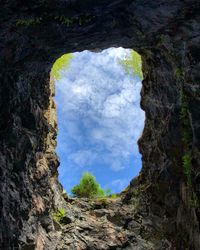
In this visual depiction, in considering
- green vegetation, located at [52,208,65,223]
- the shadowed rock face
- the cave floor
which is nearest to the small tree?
the cave floor

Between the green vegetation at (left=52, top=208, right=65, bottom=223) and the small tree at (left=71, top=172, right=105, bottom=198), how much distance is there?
7.04 m

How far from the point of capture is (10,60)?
12.9 metres

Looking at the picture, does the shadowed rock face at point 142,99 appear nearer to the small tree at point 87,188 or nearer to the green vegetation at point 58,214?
the green vegetation at point 58,214

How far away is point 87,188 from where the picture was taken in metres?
25.8

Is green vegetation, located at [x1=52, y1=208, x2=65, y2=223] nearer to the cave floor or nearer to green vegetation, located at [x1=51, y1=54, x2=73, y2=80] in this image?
the cave floor

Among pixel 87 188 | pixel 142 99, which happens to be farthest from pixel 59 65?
pixel 87 188

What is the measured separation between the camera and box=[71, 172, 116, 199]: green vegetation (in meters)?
25.6

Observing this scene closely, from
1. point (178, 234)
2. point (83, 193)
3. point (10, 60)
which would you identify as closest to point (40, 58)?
point (10, 60)

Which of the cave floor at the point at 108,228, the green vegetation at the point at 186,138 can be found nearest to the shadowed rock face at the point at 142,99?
the green vegetation at the point at 186,138

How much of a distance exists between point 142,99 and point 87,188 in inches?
368

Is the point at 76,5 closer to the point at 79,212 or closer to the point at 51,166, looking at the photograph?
the point at 51,166

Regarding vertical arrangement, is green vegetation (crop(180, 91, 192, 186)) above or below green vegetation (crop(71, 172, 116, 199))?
below

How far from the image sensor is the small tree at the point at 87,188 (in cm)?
2566

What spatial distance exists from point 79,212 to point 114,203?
2482mm
